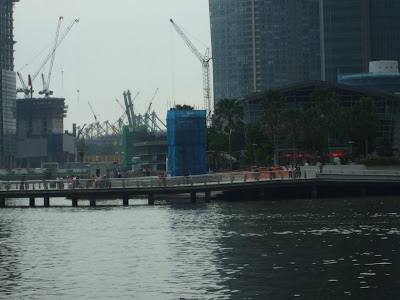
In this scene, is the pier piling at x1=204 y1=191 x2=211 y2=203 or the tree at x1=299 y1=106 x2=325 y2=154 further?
the tree at x1=299 y1=106 x2=325 y2=154

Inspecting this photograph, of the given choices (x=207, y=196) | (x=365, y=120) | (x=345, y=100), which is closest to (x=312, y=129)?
(x=365, y=120)

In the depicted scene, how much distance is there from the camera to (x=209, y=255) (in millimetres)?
54562

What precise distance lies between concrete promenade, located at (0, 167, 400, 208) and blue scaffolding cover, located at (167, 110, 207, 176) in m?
28.5

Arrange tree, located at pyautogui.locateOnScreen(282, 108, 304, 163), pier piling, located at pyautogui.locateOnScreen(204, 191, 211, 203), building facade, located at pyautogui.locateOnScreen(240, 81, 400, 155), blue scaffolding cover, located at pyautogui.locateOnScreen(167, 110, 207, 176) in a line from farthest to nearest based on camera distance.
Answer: building facade, located at pyautogui.locateOnScreen(240, 81, 400, 155) < tree, located at pyautogui.locateOnScreen(282, 108, 304, 163) < blue scaffolding cover, located at pyautogui.locateOnScreen(167, 110, 207, 176) < pier piling, located at pyautogui.locateOnScreen(204, 191, 211, 203)

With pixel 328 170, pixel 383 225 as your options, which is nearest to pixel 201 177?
pixel 328 170

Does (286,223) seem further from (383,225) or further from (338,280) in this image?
(338,280)

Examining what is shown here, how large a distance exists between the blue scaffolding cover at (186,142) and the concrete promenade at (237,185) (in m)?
28.5

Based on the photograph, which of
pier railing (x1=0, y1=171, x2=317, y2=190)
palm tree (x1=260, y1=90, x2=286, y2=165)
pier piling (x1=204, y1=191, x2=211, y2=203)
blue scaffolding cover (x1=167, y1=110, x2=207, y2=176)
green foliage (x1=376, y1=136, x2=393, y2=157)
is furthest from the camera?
palm tree (x1=260, y1=90, x2=286, y2=165)

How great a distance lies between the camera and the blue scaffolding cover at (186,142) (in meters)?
141

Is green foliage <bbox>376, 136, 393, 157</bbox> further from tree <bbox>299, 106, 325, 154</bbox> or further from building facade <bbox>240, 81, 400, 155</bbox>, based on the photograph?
building facade <bbox>240, 81, 400, 155</bbox>

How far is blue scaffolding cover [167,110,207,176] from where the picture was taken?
141m

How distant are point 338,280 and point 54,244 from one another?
2753 centimetres

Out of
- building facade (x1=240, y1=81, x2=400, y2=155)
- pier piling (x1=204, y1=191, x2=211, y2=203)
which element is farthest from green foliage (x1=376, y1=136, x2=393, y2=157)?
pier piling (x1=204, y1=191, x2=211, y2=203)

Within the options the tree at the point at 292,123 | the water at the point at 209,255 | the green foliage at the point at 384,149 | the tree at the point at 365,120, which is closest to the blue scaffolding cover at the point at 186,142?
the tree at the point at 292,123
